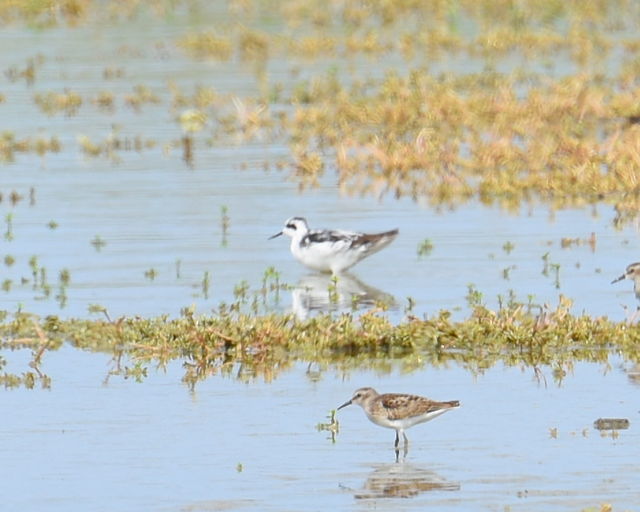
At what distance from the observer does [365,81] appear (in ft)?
95.7

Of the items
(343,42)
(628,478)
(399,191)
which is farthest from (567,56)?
(628,478)

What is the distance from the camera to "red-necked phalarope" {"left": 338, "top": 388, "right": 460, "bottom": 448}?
1019cm

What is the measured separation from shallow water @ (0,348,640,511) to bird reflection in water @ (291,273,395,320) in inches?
96.0

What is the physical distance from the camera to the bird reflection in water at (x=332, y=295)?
574 inches

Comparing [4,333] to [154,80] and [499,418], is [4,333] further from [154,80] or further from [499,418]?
[154,80]

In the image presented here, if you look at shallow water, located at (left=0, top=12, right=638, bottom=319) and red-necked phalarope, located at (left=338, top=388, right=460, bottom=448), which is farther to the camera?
shallow water, located at (left=0, top=12, right=638, bottom=319)

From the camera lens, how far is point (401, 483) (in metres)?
9.54

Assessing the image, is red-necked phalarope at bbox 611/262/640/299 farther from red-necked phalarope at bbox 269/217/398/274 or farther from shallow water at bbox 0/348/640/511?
red-necked phalarope at bbox 269/217/398/274

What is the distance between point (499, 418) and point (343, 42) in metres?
24.9

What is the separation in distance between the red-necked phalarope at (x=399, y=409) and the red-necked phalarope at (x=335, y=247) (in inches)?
220

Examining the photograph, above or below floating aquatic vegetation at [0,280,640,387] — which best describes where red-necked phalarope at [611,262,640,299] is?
above

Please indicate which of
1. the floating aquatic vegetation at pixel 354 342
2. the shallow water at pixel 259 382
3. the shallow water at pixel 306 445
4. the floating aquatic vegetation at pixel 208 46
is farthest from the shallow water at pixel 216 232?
the floating aquatic vegetation at pixel 208 46

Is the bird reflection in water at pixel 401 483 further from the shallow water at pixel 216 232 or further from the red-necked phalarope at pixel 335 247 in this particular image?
the red-necked phalarope at pixel 335 247

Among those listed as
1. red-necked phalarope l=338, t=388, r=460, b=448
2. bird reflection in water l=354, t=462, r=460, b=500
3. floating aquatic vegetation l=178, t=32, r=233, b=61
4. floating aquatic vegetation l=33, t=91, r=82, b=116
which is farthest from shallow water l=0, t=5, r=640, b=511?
floating aquatic vegetation l=178, t=32, r=233, b=61
